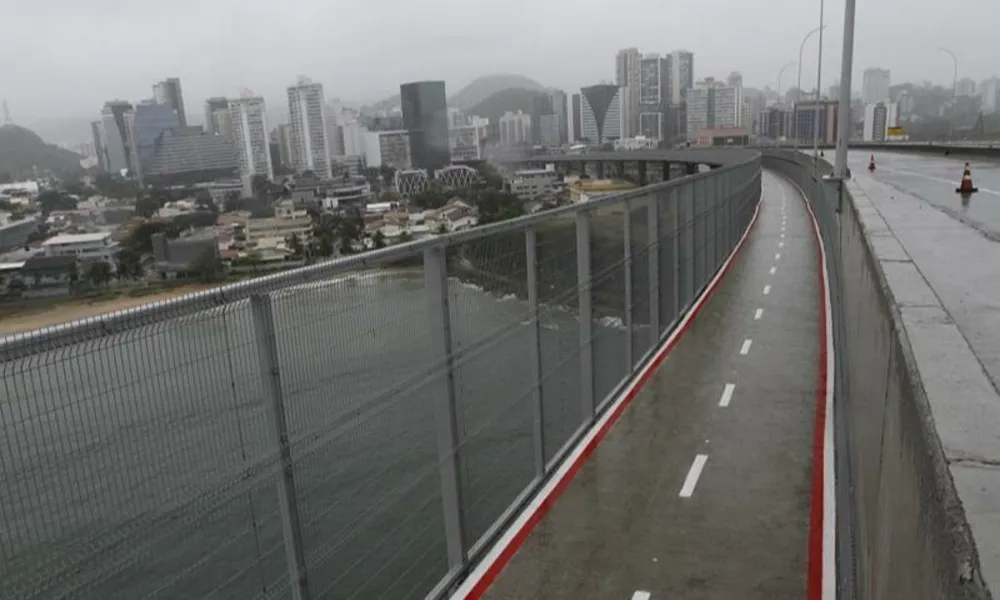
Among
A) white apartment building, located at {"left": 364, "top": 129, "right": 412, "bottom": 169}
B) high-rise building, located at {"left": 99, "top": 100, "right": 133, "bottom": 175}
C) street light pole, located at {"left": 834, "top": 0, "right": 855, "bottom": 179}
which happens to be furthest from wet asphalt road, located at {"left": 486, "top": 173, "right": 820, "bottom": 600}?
high-rise building, located at {"left": 99, "top": 100, "right": 133, "bottom": 175}

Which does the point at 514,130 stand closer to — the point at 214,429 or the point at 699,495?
the point at 699,495

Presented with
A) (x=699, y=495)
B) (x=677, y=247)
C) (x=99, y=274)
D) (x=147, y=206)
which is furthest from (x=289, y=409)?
(x=147, y=206)

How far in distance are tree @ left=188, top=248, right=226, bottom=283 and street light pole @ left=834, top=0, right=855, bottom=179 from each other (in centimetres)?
1367

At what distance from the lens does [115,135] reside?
115 m

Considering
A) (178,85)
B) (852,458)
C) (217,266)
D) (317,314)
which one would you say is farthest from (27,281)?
(178,85)

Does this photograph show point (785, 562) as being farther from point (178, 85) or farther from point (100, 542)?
point (178, 85)

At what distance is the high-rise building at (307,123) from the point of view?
140 metres

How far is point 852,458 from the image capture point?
5262 millimetres

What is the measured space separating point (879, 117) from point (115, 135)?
408 ft

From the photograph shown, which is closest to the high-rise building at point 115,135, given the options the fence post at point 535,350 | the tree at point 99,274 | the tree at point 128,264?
the tree at point 128,264

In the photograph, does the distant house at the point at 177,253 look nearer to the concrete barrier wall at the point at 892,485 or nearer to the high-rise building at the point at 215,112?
the concrete barrier wall at the point at 892,485

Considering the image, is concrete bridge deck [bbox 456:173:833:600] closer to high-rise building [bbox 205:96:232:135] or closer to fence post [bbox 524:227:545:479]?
fence post [bbox 524:227:545:479]

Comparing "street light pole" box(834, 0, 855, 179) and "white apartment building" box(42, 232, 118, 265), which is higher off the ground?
"street light pole" box(834, 0, 855, 179)

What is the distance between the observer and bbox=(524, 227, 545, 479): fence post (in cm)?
664
